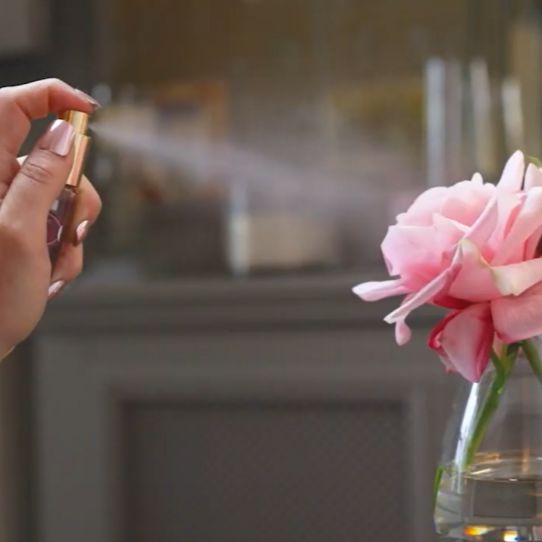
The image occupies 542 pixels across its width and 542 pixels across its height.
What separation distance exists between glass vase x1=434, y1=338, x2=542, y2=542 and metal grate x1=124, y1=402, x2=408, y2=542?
837mm

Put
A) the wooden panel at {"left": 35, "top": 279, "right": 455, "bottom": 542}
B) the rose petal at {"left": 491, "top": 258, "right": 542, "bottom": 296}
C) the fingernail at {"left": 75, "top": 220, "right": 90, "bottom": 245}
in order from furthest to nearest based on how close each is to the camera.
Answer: the wooden panel at {"left": 35, "top": 279, "right": 455, "bottom": 542} → the fingernail at {"left": 75, "top": 220, "right": 90, "bottom": 245} → the rose petal at {"left": 491, "top": 258, "right": 542, "bottom": 296}

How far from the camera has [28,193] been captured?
55 centimetres

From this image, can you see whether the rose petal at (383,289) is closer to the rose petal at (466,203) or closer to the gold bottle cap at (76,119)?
the rose petal at (466,203)

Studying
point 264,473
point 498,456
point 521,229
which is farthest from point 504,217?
point 264,473

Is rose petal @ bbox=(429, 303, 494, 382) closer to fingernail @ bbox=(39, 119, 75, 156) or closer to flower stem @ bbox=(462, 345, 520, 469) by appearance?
flower stem @ bbox=(462, 345, 520, 469)

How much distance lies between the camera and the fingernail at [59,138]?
1.86ft

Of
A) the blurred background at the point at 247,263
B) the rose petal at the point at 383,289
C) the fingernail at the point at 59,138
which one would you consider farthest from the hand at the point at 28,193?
the blurred background at the point at 247,263

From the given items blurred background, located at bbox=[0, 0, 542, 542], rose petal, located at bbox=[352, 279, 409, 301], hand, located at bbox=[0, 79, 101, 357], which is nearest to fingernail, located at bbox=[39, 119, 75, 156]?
hand, located at bbox=[0, 79, 101, 357]

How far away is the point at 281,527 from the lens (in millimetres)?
1460

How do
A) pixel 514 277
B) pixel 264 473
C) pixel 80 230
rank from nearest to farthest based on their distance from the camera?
pixel 514 277
pixel 80 230
pixel 264 473

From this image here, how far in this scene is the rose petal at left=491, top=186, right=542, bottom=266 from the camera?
526 millimetres

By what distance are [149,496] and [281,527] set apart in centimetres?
19

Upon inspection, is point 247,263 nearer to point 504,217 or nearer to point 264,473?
point 264,473

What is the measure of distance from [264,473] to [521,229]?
0.99m
